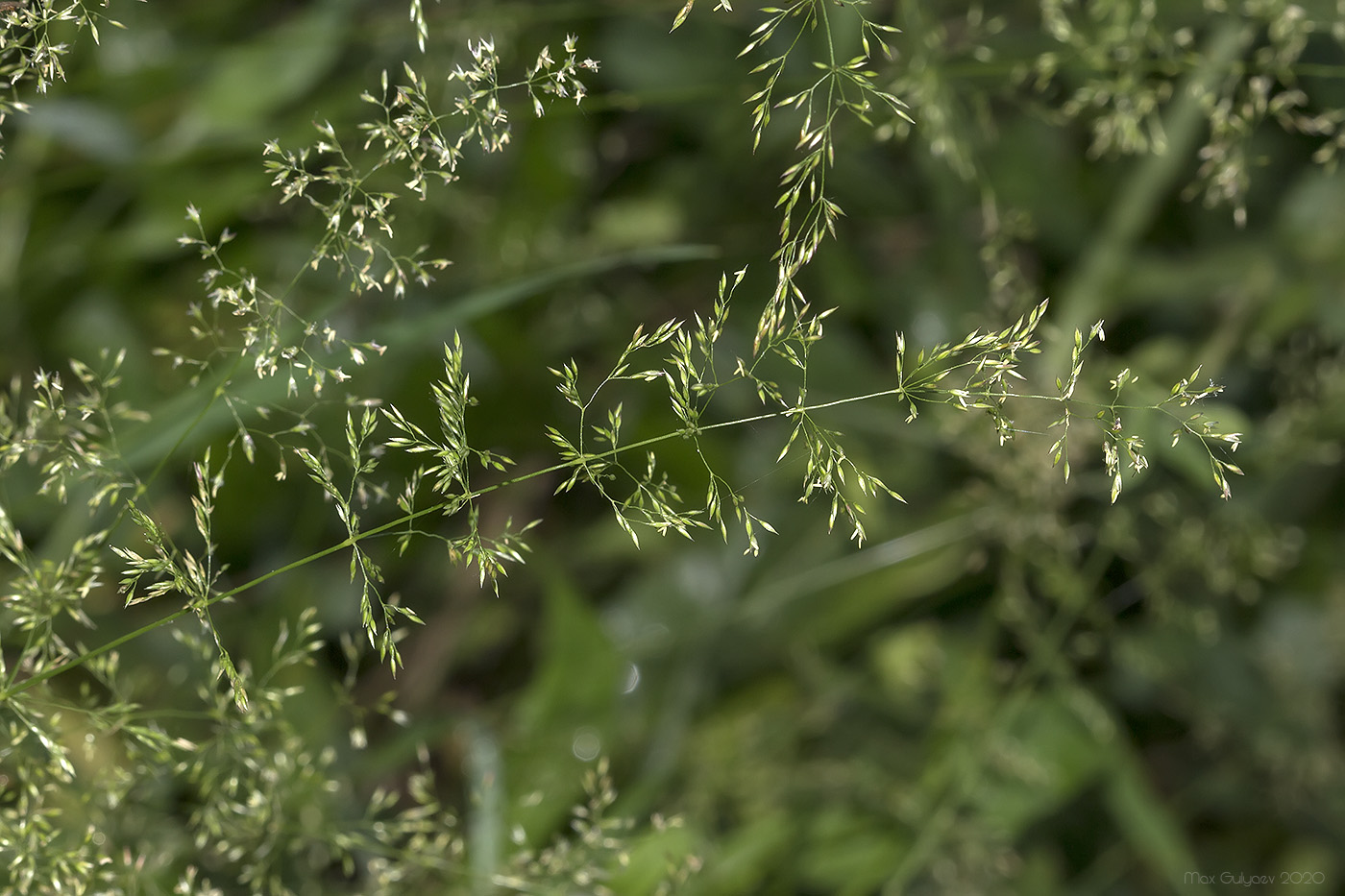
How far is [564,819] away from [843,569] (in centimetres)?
57

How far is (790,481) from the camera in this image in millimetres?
1693

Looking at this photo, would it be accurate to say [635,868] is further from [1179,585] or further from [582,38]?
[582,38]

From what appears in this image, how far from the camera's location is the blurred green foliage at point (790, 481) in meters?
1.53

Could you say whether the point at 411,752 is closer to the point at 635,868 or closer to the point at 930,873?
the point at 635,868

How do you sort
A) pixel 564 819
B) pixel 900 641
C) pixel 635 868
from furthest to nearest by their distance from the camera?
pixel 900 641 < pixel 564 819 < pixel 635 868

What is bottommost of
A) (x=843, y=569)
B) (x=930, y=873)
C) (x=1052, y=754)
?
(x=930, y=873)

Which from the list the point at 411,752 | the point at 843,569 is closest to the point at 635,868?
the point at 411,752

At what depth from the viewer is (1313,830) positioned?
1.81 metres

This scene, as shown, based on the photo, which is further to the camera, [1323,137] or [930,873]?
[1323,137]

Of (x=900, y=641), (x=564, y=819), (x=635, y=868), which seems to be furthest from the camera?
(x=900, y=641)

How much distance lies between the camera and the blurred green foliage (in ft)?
5.01

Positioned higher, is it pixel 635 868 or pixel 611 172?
pixel 611 172

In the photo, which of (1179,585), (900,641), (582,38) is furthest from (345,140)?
(1179,585)

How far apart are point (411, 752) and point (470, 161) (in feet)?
3.18
